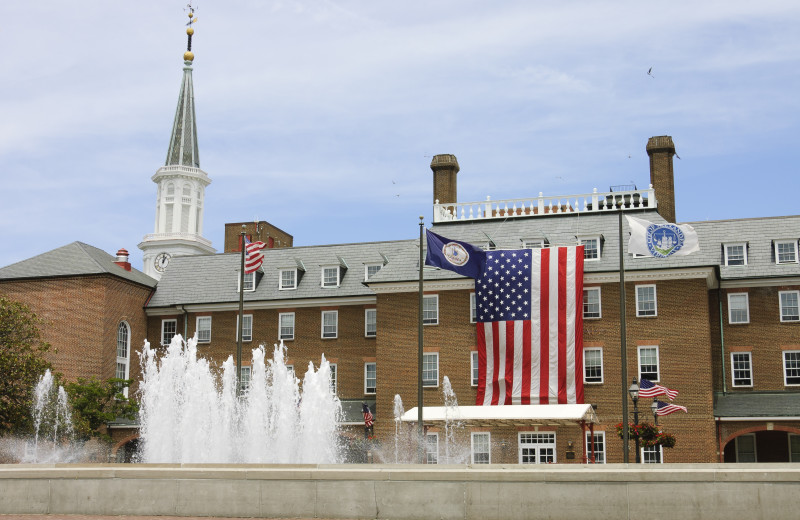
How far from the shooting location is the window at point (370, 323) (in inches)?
1949

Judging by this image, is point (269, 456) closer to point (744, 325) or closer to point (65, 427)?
point (65, 427)

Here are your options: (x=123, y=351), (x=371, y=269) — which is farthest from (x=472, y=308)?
(x=123, y=351)

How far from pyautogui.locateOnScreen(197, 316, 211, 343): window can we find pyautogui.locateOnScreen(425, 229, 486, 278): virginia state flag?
1763 centimetres

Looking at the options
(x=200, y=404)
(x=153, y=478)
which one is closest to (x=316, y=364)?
(x=200, y=404)

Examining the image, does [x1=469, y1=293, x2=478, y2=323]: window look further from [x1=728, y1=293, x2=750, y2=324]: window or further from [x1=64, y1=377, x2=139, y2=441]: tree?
[x1=64, y1=377, x2=139, y2=441]: tree

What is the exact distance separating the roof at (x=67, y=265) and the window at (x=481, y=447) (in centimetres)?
2015

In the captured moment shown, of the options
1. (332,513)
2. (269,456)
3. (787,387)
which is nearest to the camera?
(332,513)

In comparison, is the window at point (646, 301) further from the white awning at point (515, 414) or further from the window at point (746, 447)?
the window at point (746, 447)

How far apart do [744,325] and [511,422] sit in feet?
38.9

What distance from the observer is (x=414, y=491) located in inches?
784

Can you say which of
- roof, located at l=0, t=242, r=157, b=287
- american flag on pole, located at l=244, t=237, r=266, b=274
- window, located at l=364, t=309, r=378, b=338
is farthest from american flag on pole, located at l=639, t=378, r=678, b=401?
→ roof, located at l=0, t=242, r=157, b=287

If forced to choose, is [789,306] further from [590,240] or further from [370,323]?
[370,323]

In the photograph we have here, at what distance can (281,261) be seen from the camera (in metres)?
53.8

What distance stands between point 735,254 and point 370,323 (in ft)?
58.2
